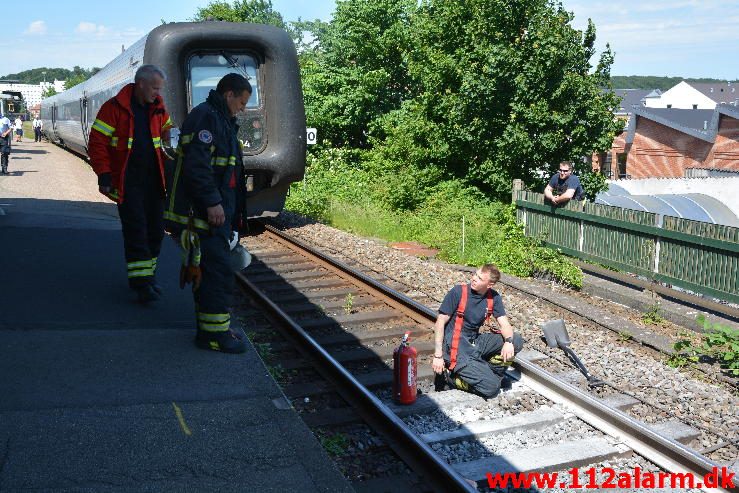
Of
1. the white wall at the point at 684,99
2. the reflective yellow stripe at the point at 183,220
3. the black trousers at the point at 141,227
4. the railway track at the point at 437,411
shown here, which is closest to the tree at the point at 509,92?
the railway track at the point at 437,411

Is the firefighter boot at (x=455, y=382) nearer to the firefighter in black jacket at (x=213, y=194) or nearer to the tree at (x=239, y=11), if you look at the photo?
the firefighter in black jacket at (x=213, y=194)

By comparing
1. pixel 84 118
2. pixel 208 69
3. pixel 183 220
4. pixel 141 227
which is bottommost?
pixel 141 227

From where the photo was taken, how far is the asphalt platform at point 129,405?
3.71 metres

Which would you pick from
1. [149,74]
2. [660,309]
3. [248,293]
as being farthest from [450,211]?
[149,74]

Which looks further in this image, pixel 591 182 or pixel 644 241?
pixel 591 182

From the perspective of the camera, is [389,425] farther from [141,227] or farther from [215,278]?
[141,227]

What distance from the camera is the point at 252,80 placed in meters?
11.6

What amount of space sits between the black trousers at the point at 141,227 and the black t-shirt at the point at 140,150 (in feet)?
0.28

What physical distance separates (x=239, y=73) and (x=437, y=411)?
763 centimetres

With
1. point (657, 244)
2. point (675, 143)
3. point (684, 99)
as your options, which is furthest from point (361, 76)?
point (684, 99)

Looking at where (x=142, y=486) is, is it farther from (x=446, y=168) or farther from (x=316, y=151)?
(x=316, y=151)

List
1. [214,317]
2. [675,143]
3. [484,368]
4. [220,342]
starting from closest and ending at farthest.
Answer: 1. [214,317]
2. [220,342]
3. [484,368]
4. [675,143]

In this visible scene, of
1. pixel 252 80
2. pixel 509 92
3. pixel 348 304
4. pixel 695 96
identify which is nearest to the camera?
pixel 348 304

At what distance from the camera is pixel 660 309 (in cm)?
893
